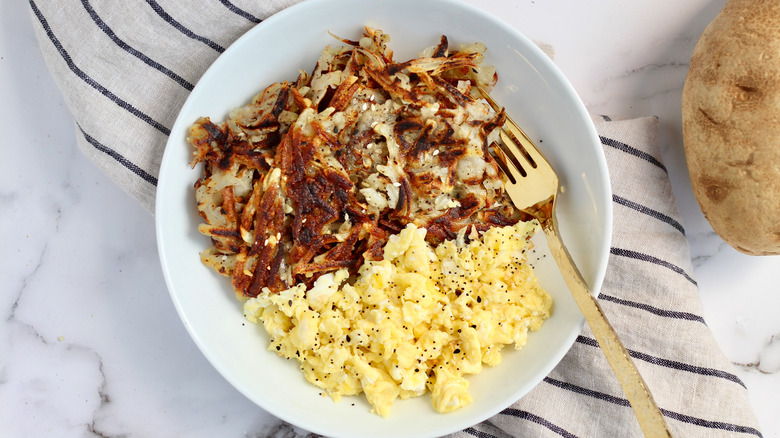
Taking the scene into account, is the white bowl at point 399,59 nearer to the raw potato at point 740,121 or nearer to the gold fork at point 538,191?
the gold fork at point 538,191

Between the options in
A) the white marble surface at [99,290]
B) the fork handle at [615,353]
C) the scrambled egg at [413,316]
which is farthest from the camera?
the white marble surface at [99,290]

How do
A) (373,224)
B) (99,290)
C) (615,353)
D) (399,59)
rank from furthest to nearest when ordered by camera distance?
(99,290), (399,59), (373,224), (615,353)

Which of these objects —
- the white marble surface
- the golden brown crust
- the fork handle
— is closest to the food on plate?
the golden brown crust

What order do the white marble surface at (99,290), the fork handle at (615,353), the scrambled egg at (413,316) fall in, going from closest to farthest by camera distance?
the fork handle at (615,353), the scrambled egg at (413,316), the white marble surface at (99,290)

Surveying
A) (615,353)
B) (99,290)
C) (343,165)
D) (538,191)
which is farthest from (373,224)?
(99,290)

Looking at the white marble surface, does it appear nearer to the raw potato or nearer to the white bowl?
the raw potato

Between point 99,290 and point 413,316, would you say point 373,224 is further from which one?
point 99,290

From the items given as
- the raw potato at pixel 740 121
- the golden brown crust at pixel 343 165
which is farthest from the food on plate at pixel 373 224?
the raw potato at pixel 740 121

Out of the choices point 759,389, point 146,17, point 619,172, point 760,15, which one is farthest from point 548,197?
point 146,17
